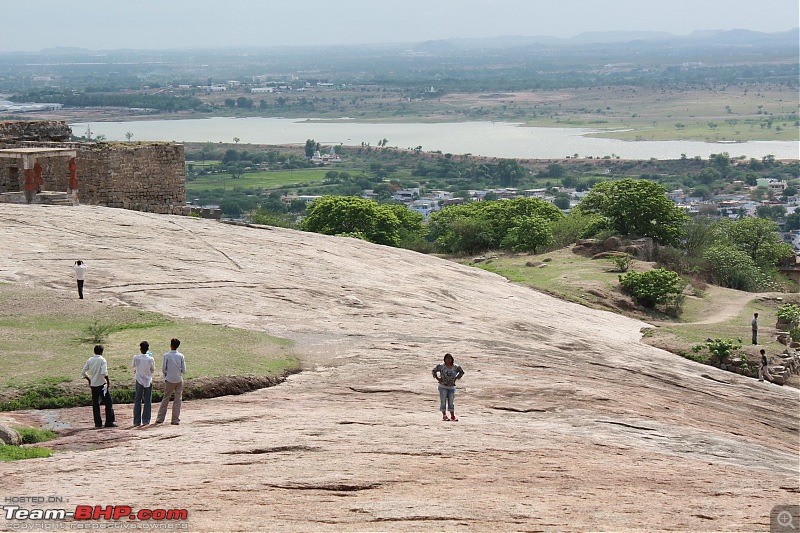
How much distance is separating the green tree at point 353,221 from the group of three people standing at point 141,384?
28461 millimetres

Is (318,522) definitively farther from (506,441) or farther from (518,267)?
(518,267)

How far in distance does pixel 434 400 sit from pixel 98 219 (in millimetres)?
12169

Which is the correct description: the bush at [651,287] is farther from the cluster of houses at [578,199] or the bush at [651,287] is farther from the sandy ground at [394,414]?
the cluster of houses at [578,199]

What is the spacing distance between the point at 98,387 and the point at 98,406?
9.6 inches

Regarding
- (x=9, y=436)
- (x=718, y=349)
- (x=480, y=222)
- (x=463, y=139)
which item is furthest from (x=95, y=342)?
(x=463, y=139)

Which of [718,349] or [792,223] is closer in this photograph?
[718,349]

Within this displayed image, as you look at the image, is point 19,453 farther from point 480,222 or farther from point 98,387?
point 480,222

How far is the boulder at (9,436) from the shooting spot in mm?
12259

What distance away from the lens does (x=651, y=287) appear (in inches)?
1204

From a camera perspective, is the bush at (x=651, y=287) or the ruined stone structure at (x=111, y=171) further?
the bush at (x=651, y=287)

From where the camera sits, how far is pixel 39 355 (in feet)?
50.5

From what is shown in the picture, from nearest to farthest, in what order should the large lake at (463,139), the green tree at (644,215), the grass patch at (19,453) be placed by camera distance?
the grass patch at (19,453), the green tree at (644,215), the large lake at (463,139)

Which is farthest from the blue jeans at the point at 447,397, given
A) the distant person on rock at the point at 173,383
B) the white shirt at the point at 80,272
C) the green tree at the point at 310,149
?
the green tree at the point at 310,149

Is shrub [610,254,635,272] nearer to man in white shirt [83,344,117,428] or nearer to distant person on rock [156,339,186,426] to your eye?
distant person on rock [156,339,186,426]
